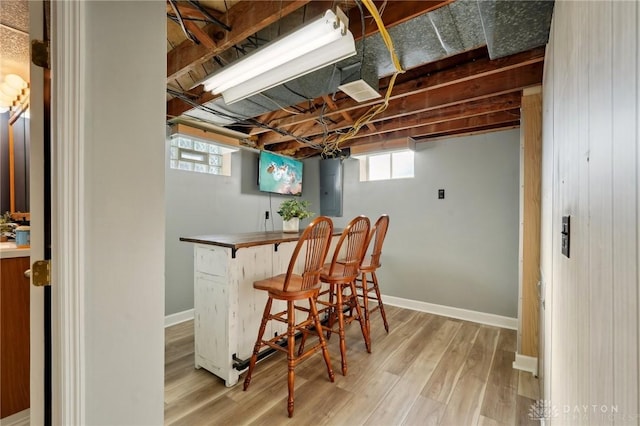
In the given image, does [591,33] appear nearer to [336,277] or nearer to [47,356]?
[47,356]

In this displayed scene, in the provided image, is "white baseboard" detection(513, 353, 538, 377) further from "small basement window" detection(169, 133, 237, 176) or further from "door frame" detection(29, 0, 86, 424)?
"small basement window" detection(169, 133, 237, 176)

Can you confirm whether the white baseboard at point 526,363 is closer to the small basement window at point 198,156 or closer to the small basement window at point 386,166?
the small basement window at point 386,166

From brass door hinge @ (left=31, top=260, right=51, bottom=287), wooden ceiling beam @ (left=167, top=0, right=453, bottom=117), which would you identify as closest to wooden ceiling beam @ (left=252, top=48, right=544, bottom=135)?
wooden ceiling beam @ (left=167, top=0, right=453, bottom=117)

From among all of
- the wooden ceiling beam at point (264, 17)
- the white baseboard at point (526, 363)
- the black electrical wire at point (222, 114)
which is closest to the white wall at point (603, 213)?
the wooden ceiling beam at point (264, 17)

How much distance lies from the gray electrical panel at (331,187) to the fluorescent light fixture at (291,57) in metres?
2.48

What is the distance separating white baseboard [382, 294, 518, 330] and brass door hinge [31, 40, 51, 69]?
12.6ft

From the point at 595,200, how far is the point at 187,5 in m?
2.09

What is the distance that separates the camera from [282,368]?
2180 millimetres

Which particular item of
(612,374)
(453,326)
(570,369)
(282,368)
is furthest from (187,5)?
(453,326)

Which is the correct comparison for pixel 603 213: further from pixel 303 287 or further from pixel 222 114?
pixel 222 114

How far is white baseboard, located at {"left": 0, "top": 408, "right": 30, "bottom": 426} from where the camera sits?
1.40 m

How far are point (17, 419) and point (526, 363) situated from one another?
11.1 feet

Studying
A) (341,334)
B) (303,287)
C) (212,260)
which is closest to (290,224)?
(212,260)

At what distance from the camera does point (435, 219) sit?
3.48 m
